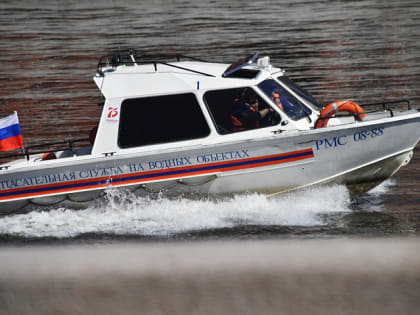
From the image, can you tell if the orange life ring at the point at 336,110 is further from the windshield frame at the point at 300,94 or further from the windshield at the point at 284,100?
the windshield frame at the point at 300,94

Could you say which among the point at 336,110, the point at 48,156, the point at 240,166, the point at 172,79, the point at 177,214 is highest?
the point at 172,79

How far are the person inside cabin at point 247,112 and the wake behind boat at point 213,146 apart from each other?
16mm

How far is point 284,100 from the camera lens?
1039 cm

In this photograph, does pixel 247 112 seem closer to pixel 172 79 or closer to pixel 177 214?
pixel 172 79

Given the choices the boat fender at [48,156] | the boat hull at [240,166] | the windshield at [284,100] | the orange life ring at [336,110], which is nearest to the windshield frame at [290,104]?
the windshield at [284,100]

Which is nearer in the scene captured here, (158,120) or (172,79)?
(158,120)

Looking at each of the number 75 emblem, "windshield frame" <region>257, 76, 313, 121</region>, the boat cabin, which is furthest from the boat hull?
the number 75 emblem

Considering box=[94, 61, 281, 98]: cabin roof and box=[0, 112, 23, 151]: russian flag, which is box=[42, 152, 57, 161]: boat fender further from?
box=[94, 61, 281, 98]: cabin roof

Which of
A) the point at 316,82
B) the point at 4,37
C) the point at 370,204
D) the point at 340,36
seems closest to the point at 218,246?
the point at 370,204

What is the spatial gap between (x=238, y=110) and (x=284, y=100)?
820 mm

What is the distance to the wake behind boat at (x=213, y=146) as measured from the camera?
32.7 feet

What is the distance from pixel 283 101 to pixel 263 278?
7.61 m

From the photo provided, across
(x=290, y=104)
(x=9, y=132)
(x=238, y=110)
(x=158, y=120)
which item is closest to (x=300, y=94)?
(x=290, y=104)

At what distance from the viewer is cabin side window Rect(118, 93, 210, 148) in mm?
10109
